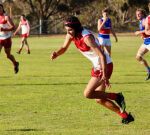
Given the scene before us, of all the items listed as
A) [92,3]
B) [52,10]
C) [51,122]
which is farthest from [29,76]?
[92,3]

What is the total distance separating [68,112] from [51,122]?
106 centimetres

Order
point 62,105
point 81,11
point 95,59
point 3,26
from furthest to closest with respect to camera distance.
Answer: point 81,11, point 3,26, point 62,105, point 95,59

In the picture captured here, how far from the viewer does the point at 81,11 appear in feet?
252

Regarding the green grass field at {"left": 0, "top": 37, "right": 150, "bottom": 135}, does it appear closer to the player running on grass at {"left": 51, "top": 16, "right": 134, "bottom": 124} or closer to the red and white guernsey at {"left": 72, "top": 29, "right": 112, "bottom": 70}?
the player running on grass at {"left": 51, "top": 16, "right": 134, "bottom": 124}

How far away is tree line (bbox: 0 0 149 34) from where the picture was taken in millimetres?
71000

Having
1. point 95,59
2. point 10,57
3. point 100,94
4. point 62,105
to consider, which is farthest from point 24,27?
point 95,59

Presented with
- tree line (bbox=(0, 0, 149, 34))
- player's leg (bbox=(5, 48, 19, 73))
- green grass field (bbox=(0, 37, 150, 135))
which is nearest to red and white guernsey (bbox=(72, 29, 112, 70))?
green grass field (bbox=(0, 37, 150, 135))

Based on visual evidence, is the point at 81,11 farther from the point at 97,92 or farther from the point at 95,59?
the point at 95,59

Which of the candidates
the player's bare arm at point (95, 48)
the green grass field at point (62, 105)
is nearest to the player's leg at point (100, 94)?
the green grass field at point (62, 105)

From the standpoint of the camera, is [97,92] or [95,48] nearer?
[95,48]

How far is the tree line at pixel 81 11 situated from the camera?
233ft

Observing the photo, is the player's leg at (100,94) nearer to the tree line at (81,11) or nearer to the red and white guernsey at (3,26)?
the red and white guernsey at (3,26)

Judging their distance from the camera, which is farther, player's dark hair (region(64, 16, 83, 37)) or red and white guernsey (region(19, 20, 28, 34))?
red and white guernsey (region(19, 20, 28, 34))

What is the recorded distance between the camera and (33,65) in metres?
21.5
